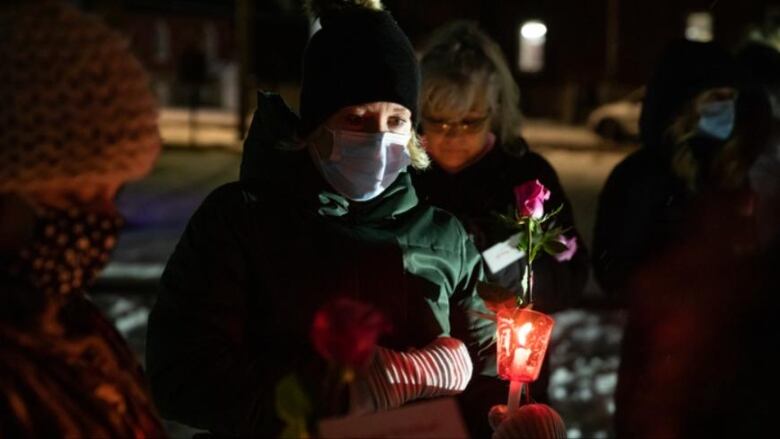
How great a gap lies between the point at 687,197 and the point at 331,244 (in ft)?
6.15

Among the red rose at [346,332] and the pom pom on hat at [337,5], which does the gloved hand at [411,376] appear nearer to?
the red rose at [346,332]

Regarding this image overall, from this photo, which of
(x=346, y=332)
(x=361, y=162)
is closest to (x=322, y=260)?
(x=361, y=162)

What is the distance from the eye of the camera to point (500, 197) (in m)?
3.78

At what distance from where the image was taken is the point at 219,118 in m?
27.0

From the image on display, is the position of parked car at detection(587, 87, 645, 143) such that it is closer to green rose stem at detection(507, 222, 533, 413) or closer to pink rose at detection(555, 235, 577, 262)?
pink rose at detection(555, 235, 577, 262)

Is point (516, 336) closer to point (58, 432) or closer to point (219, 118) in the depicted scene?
point (58, 432)

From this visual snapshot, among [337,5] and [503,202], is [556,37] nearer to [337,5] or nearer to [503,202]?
[503,202]

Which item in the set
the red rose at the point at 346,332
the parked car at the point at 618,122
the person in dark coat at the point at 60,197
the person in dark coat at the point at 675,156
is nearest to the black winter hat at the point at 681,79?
the person in dark coat at the point at 675,156

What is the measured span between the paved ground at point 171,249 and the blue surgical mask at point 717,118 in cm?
199

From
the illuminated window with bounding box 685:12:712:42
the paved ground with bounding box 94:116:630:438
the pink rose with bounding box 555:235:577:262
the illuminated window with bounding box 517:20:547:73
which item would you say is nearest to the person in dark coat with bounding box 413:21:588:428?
the pink rose with bounding box 555:235:577:262

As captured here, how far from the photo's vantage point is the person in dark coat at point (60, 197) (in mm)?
1597

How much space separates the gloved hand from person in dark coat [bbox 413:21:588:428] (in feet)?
4.05

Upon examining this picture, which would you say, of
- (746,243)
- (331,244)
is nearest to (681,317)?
(746,243)

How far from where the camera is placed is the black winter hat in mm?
4090
